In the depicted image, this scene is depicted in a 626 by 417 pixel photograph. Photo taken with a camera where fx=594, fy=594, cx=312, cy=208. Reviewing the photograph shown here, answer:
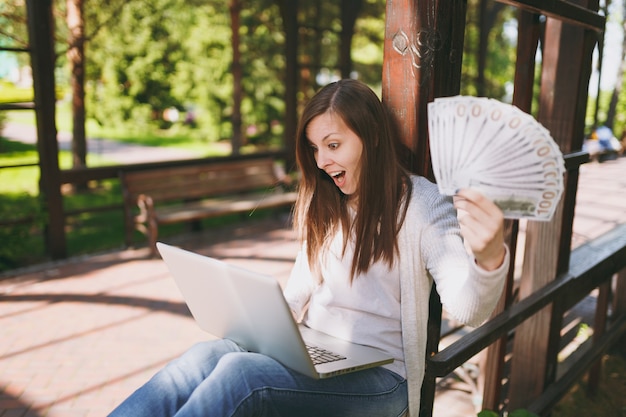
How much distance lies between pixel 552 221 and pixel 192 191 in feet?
17.4

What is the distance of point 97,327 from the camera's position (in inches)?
169

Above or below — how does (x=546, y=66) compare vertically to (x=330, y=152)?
above

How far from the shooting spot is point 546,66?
2.57 metres

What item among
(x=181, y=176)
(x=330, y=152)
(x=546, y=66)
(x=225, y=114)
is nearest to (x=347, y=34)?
(x=181, y=176)

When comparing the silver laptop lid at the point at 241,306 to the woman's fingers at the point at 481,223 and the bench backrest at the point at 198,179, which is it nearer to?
the woman's fingers at the point at 481,223

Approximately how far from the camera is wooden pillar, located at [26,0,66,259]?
18.2ft

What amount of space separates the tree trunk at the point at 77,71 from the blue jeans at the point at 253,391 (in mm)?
7253

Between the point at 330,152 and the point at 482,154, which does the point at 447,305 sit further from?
the point at 330,152

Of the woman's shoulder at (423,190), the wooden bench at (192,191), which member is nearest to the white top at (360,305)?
the woman's shoulder at (423,190)

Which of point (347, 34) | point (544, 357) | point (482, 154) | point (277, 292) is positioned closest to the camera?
point (482, 154)

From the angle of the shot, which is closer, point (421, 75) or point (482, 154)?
point (482, 154)

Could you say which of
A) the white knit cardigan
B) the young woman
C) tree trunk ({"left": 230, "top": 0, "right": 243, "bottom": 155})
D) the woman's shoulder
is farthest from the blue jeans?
tree trunk ({"left": 230, "top": 0, "right": 243, "bottom": 155})

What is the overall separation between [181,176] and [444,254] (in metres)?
5.99

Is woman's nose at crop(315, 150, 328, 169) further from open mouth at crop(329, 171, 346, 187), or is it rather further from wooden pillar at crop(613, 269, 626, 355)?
wooden pillar at crop(613, 269, 626, 355)
